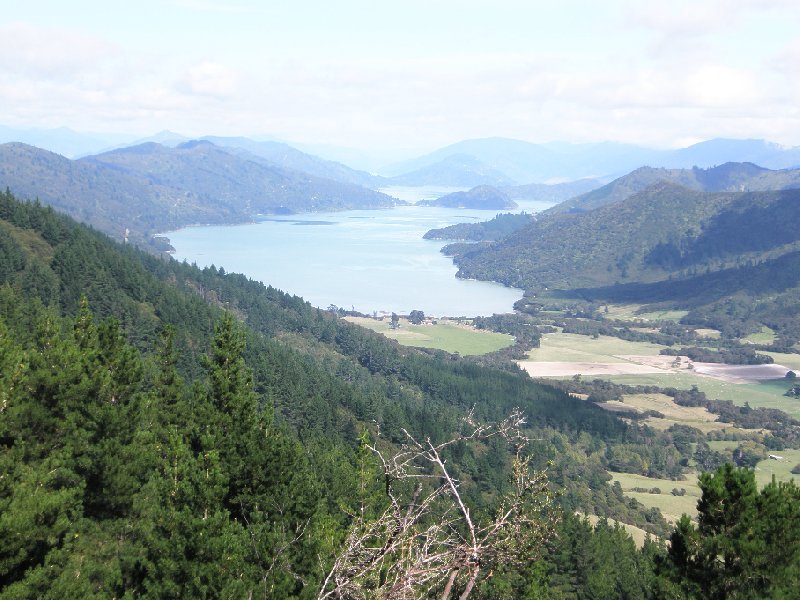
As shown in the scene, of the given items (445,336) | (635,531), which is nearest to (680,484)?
(635,531)

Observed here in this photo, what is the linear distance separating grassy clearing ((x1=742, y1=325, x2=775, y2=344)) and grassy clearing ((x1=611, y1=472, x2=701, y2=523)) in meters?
84.2

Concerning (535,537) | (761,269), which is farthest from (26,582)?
(761,269)

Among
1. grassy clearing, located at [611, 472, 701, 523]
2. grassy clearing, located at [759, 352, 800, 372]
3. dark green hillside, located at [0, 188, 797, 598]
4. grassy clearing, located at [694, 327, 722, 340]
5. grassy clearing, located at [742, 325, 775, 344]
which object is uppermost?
dark green hillside, located at [0, 188, 797, 598]

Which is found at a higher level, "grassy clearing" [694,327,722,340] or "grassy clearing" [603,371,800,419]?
"grassy clearing" [694,327,722,340]

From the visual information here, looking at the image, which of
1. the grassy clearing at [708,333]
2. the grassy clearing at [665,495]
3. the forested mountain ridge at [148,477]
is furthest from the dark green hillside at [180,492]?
the grassy clearing at [708,333]

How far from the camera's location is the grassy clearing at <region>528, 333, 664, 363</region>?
13039 cm

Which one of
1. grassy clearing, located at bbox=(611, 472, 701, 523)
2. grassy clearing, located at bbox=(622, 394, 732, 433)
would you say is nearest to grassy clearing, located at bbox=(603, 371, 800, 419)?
grassy clearing, located at bbox=(622, 394, 732, 433)

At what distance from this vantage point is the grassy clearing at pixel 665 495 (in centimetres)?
6362

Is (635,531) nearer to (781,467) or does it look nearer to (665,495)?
(665,495)

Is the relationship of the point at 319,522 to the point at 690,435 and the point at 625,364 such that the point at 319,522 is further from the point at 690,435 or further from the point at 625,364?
the point at 625,364

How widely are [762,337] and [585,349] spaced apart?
1678 inches

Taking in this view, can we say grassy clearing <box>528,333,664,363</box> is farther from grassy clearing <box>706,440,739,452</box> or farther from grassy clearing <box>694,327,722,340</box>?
grassy clearing <box>706,440,739,452</box>

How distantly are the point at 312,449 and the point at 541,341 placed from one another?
10822 centimetres

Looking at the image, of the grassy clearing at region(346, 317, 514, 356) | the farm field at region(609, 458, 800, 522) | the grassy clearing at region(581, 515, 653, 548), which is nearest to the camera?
the grassy clearing at region(581, 515, 653, 548)
